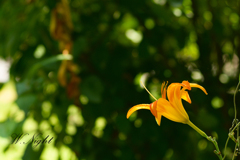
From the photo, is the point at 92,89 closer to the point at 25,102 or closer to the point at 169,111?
the point at 25,102

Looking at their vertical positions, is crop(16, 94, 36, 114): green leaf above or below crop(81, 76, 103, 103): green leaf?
above

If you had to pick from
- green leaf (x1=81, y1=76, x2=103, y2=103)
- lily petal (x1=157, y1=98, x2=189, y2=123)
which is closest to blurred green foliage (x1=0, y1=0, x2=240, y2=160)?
green leaf (x1=81, y1=76, x2=103, y2=103)

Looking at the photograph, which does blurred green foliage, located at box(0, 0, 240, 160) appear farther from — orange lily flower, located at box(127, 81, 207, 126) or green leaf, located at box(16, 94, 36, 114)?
orange lily flower, located at box(127, 81, 207, 126)

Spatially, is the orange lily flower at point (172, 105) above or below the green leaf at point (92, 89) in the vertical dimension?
above

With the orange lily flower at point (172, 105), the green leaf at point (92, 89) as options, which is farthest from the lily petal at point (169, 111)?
the green leaf at point (92, 89)

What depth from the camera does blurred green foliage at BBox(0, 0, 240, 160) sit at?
1.06 metres

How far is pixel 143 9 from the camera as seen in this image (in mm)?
1090

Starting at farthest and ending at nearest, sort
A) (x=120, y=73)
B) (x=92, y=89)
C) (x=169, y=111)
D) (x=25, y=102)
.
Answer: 1. (x=120, y=73)
2. (x=92, y=89)
3. (x=25, y=102)
4. (x=169, y=111)

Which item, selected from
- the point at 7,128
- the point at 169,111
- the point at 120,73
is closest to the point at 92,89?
the point at 120,73

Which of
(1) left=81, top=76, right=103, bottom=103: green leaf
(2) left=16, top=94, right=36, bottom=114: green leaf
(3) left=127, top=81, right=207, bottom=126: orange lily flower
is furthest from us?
(1) left=81, top=76, right=103, bottom=103: green leaf

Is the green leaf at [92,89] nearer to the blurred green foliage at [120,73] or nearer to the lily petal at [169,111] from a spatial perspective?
the blurred green foliage at [120,73]

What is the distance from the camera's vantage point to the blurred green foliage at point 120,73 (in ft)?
3.47

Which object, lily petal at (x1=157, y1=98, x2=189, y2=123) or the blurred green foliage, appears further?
the blurred green foliage

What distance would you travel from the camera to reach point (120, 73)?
1.10 metres
